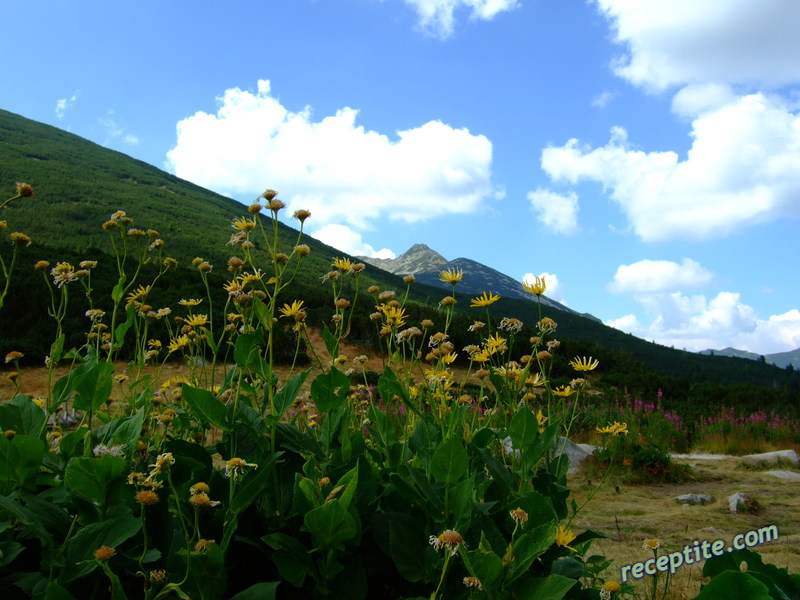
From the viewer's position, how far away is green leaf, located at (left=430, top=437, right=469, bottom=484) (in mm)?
1361

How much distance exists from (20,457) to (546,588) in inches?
45.7

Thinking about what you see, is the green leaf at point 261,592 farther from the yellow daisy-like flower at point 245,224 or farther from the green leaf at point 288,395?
the yellow daisy-like flower at point 245,224

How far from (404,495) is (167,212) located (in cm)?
6223

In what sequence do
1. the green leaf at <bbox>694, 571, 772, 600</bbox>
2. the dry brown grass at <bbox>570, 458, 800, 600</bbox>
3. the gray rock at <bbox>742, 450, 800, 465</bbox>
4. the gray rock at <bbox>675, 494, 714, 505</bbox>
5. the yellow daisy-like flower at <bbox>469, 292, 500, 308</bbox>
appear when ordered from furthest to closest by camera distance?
the gray rock at <bbox>742, 450, 800, 465</bbox> → the gray rock at <bbox>675, 494, 714, 505</bbox> → the dry brown grass at <bbox>570, 458, 800, 600</bbox> → the yellow daisy-like flower at <bbox>469, 292, 500, 308</bbox> → the green leaf at <bbox>694, 571, 772, 600</bbox>

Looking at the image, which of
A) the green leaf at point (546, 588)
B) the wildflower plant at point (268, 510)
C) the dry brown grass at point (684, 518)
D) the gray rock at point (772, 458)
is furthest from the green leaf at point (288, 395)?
the gray rock at point (772, 458)

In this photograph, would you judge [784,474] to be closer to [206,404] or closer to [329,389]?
[329,389]

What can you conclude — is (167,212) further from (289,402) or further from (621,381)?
(289,402)

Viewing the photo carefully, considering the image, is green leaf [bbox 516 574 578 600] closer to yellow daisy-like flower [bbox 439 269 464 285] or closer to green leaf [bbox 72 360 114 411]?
green leaf [bbox 72 360 114 411]

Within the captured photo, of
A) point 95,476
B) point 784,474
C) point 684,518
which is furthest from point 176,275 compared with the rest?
point 95,476

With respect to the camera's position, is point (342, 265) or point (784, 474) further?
point (784, 474)

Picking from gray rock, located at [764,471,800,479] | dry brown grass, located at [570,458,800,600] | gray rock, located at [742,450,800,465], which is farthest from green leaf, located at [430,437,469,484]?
gray rock, located at [742,450,800,465]

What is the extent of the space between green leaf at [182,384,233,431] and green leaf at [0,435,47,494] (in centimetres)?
32

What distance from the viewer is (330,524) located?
3.95ft

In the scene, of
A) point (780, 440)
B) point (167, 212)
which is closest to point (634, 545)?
point (780, 440)
